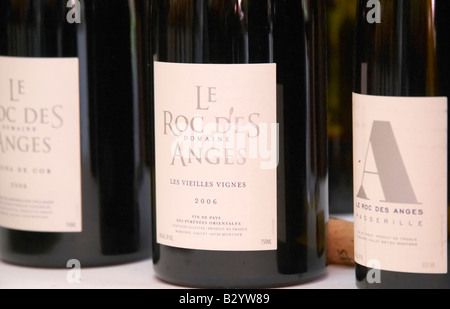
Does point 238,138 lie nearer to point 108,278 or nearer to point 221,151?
point 221,151

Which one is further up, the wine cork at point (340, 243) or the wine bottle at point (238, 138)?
the wine bottle at point (238, 138)

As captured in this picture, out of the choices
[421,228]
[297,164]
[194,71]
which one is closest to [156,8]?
[194,71]

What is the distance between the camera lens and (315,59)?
1.22 metres

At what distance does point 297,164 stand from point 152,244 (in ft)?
0.58

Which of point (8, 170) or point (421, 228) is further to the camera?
point (8, 170)

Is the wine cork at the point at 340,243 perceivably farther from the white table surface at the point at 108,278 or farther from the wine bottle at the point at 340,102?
the wine bottle at the point at 340,102

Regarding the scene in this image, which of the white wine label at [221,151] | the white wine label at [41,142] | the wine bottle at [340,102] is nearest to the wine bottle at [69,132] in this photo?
the white wine label at [41,142]

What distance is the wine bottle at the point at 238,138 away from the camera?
118 centimetres

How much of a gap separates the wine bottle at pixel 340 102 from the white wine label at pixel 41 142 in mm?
294

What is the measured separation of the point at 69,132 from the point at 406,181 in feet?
1.19

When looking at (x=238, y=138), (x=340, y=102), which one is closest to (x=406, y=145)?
(x=238, y=138)

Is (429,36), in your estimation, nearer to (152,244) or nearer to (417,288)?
(417,288)

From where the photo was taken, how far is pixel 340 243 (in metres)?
1.29

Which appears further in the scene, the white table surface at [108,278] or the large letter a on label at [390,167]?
the white table surface at [108,278]
